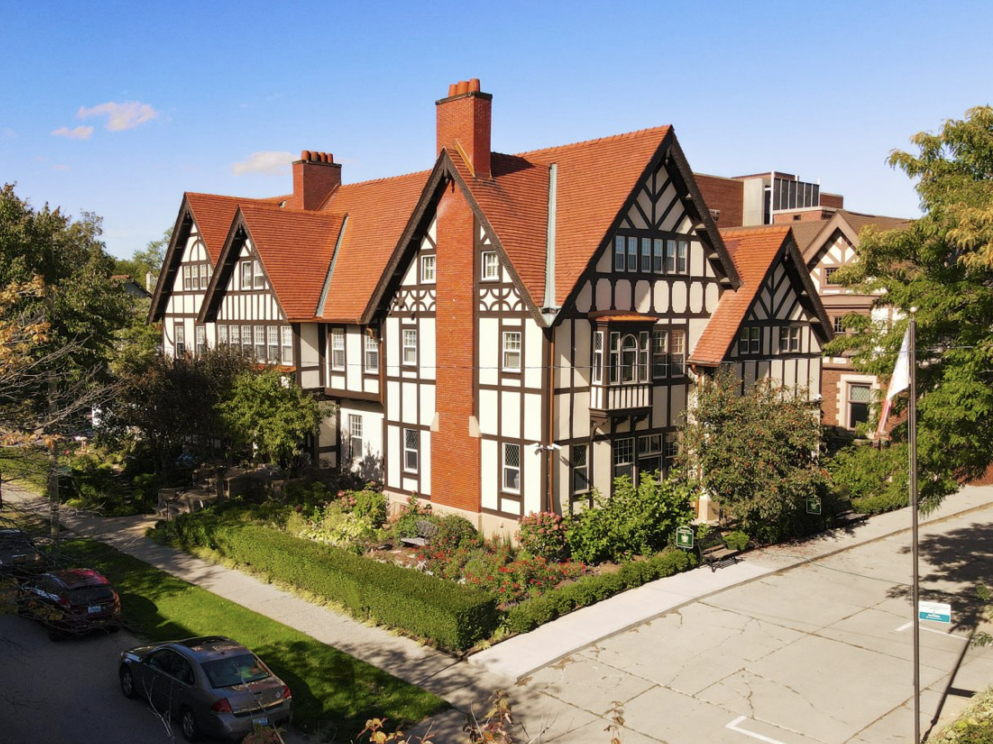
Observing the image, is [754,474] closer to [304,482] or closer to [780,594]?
[780,594]

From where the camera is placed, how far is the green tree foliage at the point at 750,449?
23297mm

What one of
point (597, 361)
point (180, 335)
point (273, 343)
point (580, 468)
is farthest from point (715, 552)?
point (180, 335)

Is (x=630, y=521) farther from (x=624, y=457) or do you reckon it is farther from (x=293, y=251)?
(x=293, y=251)

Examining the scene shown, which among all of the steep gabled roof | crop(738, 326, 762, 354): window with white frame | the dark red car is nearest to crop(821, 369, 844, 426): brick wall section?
the steep gabled roof

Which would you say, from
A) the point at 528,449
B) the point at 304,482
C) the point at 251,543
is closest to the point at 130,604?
the point at 251,543

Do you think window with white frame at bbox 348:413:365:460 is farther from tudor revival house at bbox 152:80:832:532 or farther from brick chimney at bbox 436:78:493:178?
brick chimney at bbox 436:78:493:178

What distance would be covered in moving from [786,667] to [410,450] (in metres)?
14.6

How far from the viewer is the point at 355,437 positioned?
30.9 m

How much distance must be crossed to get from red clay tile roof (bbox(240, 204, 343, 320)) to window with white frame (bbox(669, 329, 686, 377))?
13.2 meters

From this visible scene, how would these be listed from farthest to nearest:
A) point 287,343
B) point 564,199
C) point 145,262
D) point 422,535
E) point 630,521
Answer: point 145,262, point 287,343, point 564,199, point 422,535, point 630,521

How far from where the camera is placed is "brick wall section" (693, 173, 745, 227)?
46.4m

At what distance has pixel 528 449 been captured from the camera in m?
24.1

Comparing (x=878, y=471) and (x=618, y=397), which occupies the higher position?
(x=618, y=397)

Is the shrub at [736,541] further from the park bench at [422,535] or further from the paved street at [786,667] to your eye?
the park bench at [422,535]
